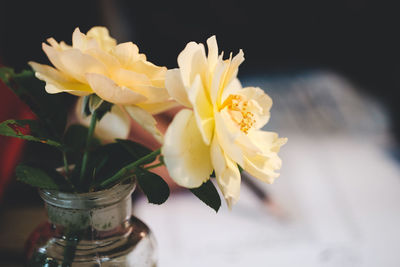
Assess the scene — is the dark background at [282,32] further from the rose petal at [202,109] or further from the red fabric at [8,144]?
the rose petal at [202,109]

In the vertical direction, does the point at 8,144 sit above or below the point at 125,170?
below

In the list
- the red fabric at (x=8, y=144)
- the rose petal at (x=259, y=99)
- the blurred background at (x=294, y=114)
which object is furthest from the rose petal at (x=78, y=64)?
the red fabric at (x=8, y=144)

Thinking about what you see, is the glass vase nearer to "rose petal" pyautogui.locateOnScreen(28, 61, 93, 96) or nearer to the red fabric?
"rose petal" pyautogui.locateOnScreen(28, 61, 93, 96)

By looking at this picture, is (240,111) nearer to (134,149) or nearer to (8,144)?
(134,149)

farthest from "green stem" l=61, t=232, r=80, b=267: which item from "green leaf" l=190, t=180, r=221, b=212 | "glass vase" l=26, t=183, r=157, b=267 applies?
"green leaf" l=190, t=180, r=221, b=212

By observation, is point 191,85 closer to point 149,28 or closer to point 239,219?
point 239,219

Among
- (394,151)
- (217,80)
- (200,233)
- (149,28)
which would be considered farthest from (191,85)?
(149,28)

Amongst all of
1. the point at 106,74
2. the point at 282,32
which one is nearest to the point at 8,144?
the point at 106,74
